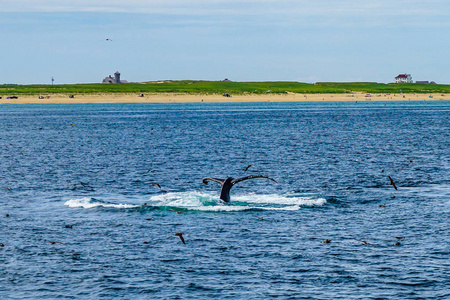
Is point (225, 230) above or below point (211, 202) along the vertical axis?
below

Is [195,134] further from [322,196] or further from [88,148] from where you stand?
[322,196]

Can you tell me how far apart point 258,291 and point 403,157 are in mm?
46636

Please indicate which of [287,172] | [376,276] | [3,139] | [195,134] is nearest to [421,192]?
[287,172]

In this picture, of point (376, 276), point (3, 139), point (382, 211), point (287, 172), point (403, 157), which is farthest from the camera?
point (3, 139)

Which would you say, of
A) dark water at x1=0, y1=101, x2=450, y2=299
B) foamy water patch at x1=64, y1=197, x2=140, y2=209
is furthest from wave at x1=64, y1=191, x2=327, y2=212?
dark water at x1=0, y1=101, x2=450, y2=299

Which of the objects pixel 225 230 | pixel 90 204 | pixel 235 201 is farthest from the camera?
pixel 235 201

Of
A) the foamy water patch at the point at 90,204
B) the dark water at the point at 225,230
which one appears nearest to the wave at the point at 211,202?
the foamy water patch at the point at 90,204

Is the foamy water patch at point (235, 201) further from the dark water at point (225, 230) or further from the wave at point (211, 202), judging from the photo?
the dark water at point (225, 230)

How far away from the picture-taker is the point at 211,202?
3897 centimetres

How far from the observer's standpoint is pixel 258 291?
23.6m

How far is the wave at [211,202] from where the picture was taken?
124 ft

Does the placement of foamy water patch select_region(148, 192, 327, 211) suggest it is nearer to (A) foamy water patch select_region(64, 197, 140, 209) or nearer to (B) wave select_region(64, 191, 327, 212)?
(B) wave select_region(64, 191, 327, 212)

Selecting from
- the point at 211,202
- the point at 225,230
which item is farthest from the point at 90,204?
the point at 225,230

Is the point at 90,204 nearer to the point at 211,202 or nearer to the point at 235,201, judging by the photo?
the point at 211,202
